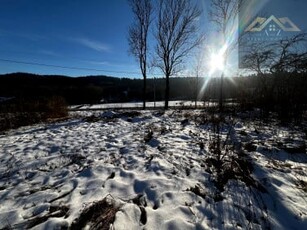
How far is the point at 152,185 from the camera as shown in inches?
110

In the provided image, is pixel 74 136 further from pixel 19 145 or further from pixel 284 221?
pixel 284 221

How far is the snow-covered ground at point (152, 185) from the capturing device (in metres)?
2.12

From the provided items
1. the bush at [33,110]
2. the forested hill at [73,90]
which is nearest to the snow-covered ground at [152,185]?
the bush at [33,110]

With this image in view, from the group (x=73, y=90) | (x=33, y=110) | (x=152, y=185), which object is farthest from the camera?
(x=73, y=90)

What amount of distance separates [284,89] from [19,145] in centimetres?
949

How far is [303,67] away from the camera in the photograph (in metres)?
6.94

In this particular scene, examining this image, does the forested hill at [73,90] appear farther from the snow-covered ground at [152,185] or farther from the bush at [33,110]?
the snow-covered ground at [152,185]

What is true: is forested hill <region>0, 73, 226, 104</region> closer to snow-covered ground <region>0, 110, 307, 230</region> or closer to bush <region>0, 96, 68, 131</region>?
bush <region>0, 96, 68, 131</region>

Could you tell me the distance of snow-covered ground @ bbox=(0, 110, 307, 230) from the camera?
2119mm

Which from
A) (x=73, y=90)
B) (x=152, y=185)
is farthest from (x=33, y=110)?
(x=73, y=90)

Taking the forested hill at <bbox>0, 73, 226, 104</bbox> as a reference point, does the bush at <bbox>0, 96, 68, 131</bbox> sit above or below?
below

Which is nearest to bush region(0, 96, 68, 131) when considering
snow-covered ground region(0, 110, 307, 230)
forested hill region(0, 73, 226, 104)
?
snow-covered ground region(0, 110, 307, 230)

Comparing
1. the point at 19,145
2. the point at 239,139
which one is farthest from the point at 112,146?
the point at 239,139

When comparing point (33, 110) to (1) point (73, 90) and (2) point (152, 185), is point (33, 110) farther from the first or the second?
(1) point (73, 90)
